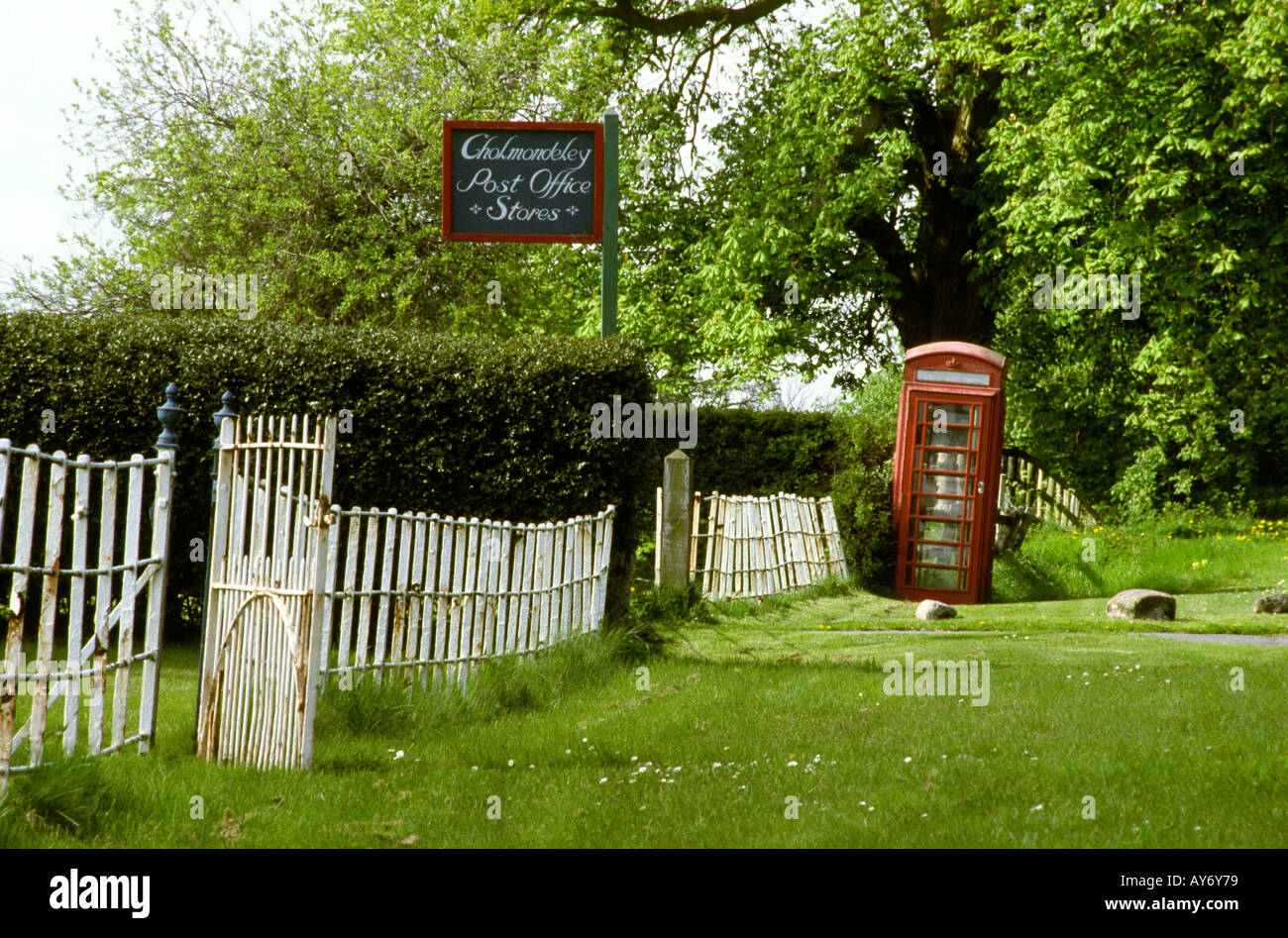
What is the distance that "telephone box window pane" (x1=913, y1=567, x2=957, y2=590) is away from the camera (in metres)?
16.5

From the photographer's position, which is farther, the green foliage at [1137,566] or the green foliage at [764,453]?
the green foliage at [764,453]

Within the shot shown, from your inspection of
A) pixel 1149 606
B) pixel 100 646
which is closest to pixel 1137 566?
pixel 1149 606

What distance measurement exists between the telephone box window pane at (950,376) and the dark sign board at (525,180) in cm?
652

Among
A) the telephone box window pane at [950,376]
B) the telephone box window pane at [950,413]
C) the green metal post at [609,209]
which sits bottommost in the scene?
the telephone box window pane at [950,413]

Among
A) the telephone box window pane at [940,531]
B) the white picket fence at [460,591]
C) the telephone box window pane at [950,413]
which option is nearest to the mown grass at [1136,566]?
the telephone box window pane at [940,531]

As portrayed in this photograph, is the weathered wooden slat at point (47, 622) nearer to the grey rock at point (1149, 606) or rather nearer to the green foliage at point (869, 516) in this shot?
the grey rock at point (1149, 606)

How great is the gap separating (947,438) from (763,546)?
118 inches

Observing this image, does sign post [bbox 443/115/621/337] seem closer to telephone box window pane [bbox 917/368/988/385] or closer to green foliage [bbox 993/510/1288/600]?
telephone box window pane [bbox 917/368/988/385]

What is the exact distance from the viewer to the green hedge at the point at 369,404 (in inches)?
417

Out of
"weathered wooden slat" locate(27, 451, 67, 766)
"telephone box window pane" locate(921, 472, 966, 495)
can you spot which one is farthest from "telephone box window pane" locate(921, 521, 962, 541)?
"weathered wooden slat" locate(27, 451, 67, 766)

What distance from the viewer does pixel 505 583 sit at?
9.35m

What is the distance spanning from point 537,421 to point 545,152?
9.32 ft

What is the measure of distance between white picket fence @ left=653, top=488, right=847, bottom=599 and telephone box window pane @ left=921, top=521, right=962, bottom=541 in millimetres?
1348
